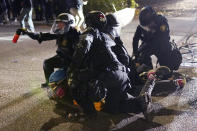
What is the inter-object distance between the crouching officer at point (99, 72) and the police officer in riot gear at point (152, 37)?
1532 millimetres

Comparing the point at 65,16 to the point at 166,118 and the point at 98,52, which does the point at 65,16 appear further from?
the point at 166,118

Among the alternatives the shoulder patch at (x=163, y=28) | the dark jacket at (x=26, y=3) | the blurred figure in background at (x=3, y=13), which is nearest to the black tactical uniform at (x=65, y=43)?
the shoulder patch at (x=163, y=28)

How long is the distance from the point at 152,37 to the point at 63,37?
6.05 ft

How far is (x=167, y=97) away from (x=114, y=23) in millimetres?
1565

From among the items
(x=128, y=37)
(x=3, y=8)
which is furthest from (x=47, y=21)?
(x=128, y=37)

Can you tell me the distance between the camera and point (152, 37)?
5.54 m

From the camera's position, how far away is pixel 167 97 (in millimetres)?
4871

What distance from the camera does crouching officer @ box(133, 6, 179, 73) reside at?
210 inches

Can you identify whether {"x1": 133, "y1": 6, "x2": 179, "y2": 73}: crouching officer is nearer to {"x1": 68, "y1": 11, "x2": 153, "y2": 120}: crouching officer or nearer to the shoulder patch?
the shoulder patch

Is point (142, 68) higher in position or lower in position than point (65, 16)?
lower

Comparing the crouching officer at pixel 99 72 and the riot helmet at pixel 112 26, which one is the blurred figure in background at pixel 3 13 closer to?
the riot helmet at pixel 112 26

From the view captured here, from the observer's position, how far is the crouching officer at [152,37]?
210 inches

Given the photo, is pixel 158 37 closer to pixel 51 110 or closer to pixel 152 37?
pixel 152 37

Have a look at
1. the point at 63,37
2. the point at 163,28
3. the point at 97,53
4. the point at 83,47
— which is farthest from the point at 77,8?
the point at 83,47
